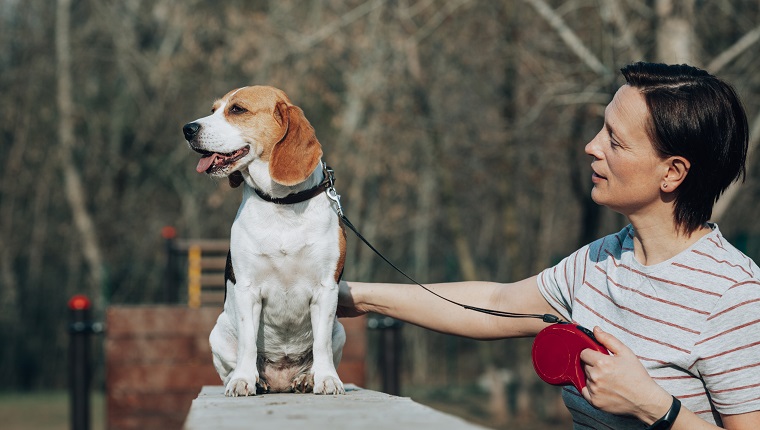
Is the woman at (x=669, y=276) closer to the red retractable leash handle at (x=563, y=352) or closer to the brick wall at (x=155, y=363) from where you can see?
the red retractable leash handle at (x=563, y=352)

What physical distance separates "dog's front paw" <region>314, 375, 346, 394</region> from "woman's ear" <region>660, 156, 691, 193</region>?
3.89 feet

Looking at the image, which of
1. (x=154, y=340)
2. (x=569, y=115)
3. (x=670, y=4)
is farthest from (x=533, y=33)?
(x=154, y=340)

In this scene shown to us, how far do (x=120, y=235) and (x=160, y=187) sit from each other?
1.37m

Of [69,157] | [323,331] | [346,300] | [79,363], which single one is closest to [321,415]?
[323,331]

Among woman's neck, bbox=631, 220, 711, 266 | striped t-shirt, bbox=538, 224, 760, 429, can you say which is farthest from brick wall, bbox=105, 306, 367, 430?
woman's neck, bbox=631, 220, 711, 266

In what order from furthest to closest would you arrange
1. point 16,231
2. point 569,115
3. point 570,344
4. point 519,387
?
point 16,231 < point 519,387 < point 569,115 < point 570,344

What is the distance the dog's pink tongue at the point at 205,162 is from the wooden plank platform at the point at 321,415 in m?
0.95

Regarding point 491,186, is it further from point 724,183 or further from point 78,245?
point 724,183

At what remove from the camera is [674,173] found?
255 cm

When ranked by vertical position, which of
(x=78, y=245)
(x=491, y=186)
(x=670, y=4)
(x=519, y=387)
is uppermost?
(x=670, y=4)

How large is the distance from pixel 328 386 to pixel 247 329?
33cm

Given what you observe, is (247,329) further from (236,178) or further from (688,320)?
(688,320)

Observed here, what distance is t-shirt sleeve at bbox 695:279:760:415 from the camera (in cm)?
234

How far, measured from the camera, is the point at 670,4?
8219 millimetres
